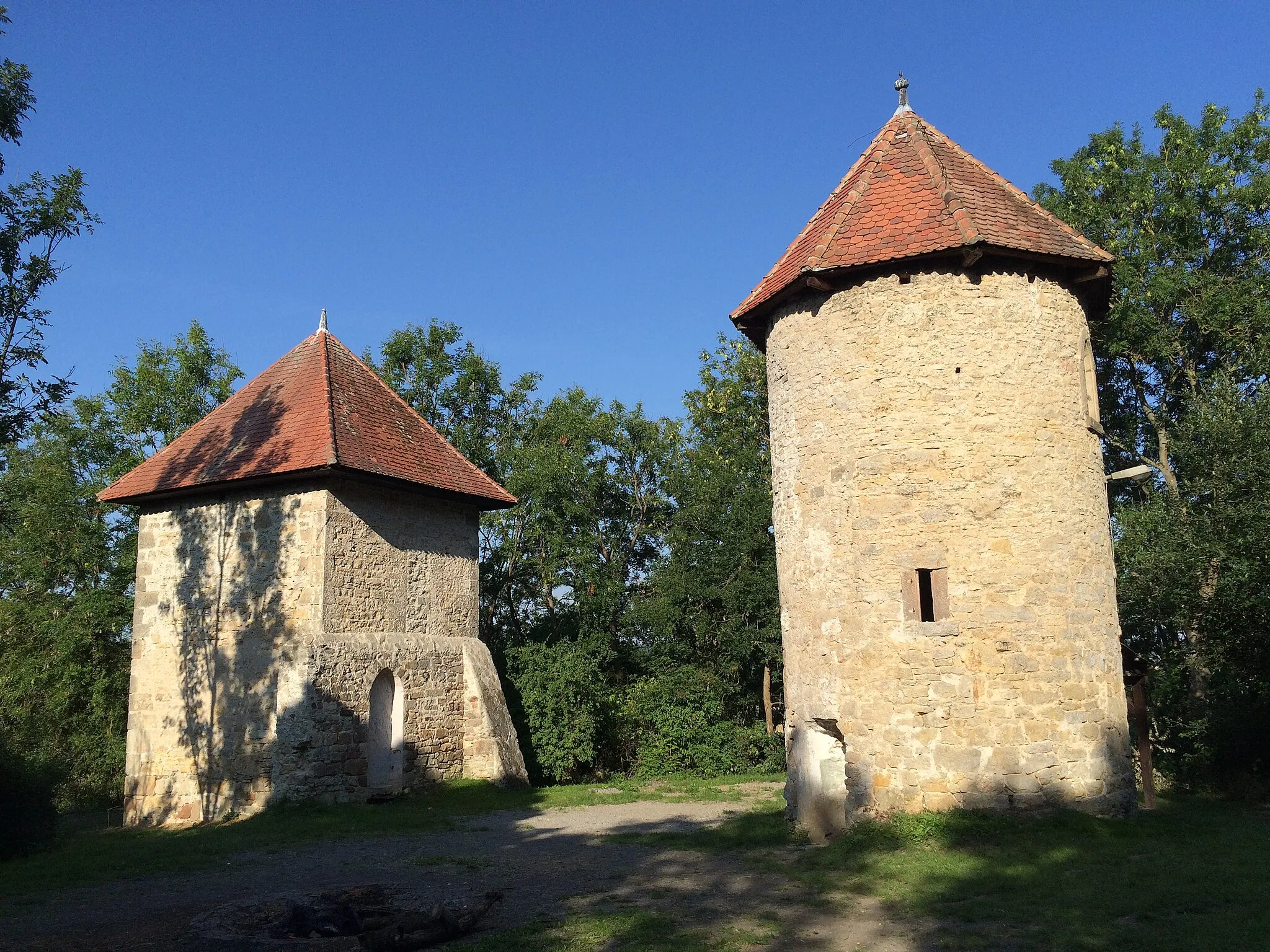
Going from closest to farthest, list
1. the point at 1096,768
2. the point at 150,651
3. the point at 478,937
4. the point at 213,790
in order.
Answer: the point at 478,937
the point at 1096,768
the point at 213,790
the point at 150,651

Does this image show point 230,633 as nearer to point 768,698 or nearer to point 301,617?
point 301,617

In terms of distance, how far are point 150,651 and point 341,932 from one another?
36.4ft

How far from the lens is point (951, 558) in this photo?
32.6 feet

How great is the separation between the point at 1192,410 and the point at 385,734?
15436 mm

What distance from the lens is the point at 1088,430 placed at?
35.7ft

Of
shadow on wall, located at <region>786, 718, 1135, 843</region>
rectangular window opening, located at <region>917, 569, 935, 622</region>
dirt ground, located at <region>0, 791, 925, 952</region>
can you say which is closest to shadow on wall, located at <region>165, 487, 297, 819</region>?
dirt ground, located at <region>0, 791, 925, 952</region>

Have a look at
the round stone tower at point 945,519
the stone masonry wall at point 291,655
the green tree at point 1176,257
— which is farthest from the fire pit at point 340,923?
the green tree at point 1176,257

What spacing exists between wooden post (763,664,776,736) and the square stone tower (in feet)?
22.8

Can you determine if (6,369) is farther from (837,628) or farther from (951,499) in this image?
(951,499)

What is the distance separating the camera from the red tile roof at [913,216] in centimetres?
1052

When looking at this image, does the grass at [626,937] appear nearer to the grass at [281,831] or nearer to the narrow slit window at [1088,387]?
the grass at [281,831]

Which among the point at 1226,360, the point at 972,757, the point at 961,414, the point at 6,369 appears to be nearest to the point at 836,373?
the point at 961,414

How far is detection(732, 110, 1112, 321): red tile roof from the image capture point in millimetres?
10516

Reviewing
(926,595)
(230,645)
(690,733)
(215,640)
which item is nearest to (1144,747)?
(926,595)
